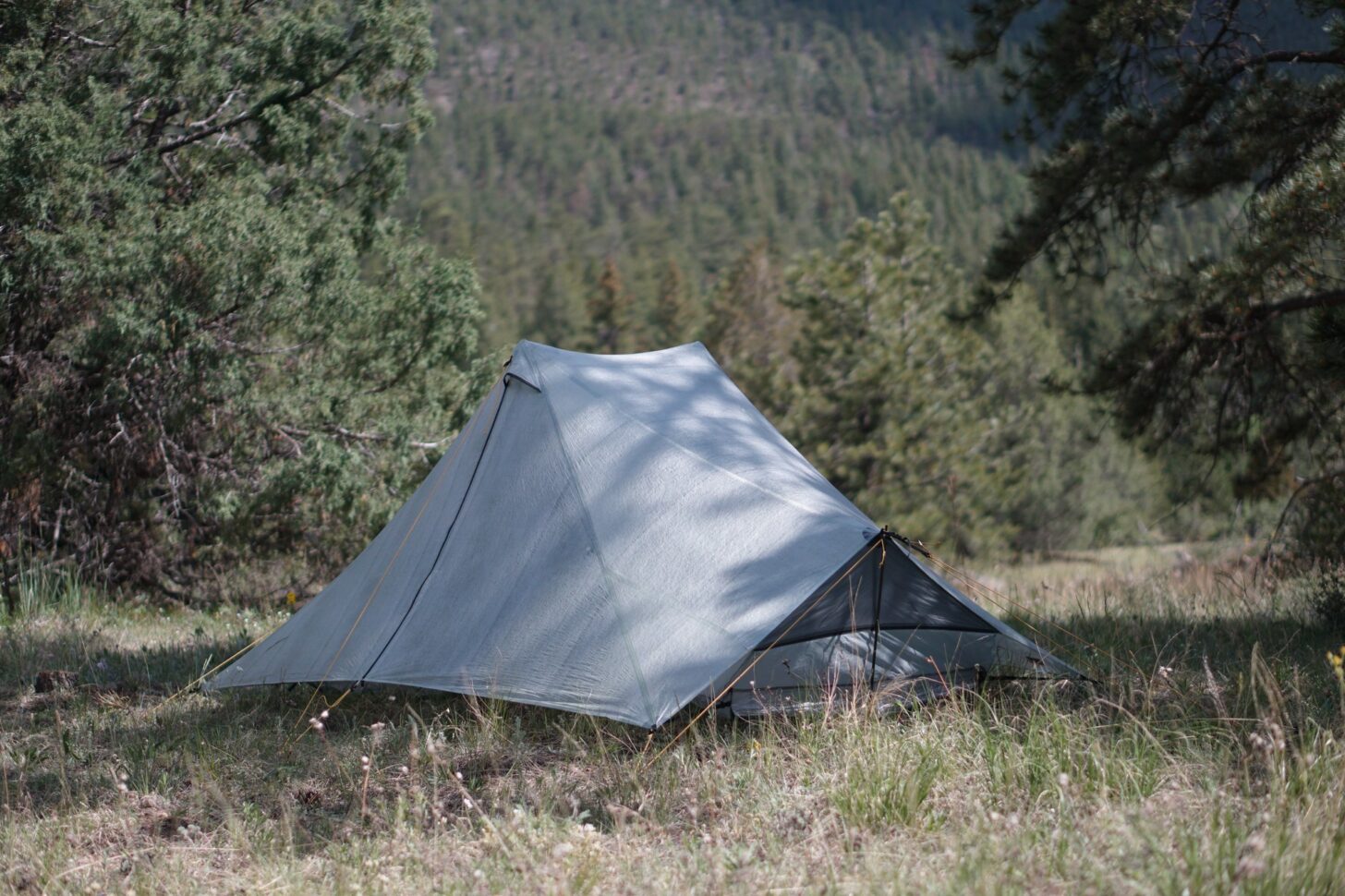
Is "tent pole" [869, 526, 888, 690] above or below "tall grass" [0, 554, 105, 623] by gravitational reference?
above

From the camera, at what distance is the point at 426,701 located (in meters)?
5.16

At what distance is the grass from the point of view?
9.61 feet

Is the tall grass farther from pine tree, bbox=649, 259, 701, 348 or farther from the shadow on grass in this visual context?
pine tree, bbox=649, 259, 701, 348

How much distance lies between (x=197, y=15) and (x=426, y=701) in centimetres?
667

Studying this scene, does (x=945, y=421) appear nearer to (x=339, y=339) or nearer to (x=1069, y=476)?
(x=1069, y=476)

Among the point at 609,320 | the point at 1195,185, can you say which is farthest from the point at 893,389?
the point at 609,320

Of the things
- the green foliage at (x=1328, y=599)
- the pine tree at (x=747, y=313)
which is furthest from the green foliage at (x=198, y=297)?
the pine tree at (x=747, y=313)

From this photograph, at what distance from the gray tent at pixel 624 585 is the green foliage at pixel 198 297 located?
3881 mm

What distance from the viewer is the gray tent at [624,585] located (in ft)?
14.5

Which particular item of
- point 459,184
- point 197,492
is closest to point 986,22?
point 197,492

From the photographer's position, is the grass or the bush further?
the bush

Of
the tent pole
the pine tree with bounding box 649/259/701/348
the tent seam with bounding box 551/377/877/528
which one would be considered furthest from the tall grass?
the pine tree with bounding box 649/259/701/348

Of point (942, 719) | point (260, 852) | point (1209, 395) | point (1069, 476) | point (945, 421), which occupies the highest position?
point (1209, 395)

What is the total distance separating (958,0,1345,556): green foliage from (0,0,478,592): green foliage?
5310 mm
